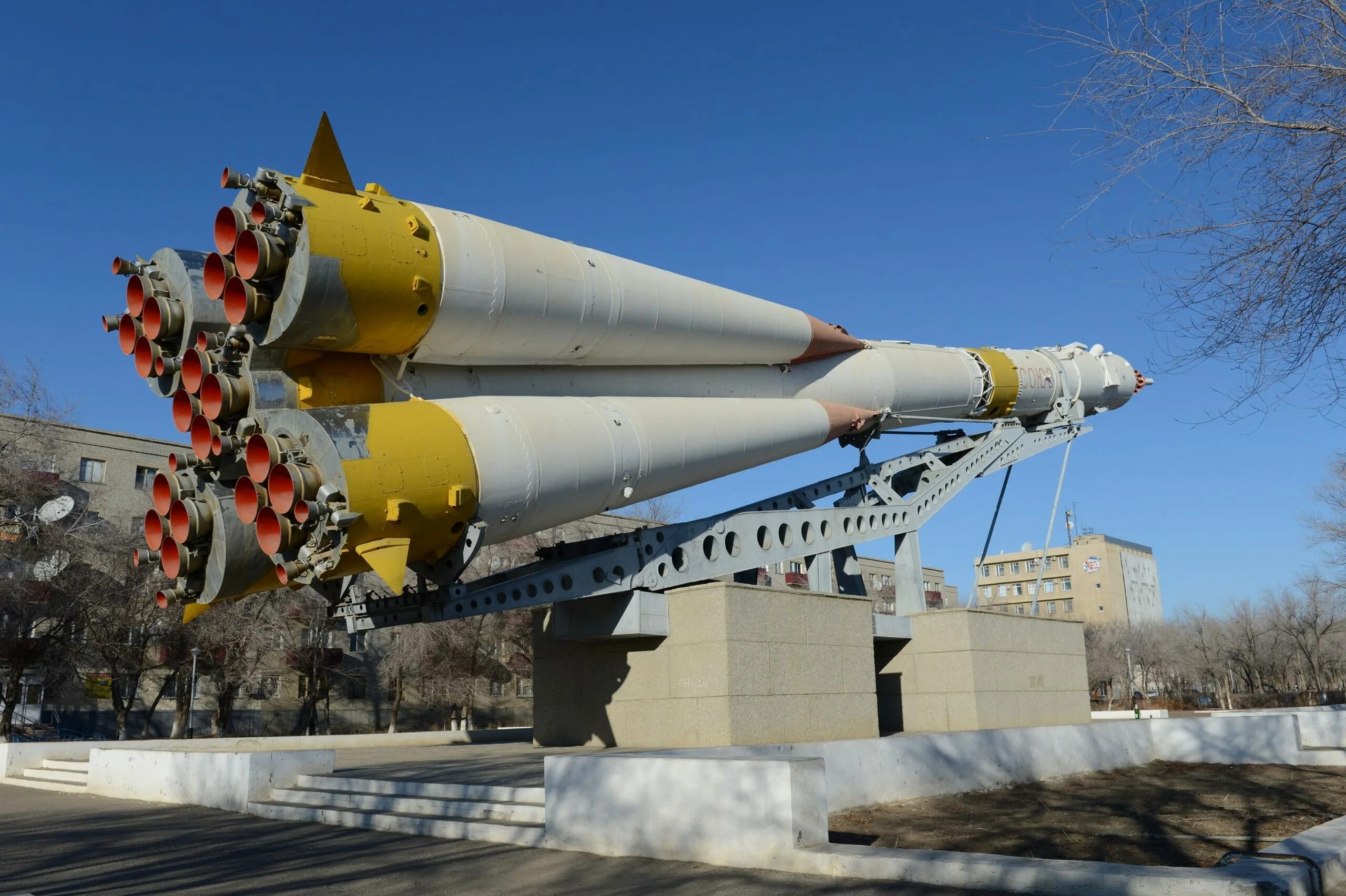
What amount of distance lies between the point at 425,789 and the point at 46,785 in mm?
8003

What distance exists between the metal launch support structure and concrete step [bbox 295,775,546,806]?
78.0 inches

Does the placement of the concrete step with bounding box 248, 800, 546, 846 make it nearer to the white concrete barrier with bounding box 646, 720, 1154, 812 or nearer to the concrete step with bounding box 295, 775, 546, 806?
the concrete step with bounding box 295, 775, 546, 806

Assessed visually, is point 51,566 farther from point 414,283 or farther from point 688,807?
point 688,807

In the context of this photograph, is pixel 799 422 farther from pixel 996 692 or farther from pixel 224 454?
pixel 224 454

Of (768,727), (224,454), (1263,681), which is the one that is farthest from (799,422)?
(1263,681)

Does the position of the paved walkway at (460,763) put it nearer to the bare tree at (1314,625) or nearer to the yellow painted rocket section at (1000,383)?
the yellow painted rocket section at (1000,383)

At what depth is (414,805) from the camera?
9.90 m

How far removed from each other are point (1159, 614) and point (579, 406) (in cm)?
9226

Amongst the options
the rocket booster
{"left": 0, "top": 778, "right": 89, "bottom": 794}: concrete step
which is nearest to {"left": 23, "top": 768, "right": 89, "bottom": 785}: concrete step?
{"left": 0, "top": 778, "right": 89, "bottom": 794}: concrete step

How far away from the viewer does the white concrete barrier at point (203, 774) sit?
36.9 feet

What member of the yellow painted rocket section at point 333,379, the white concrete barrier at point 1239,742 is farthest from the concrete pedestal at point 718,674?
the white concrete barrier at point 1239,742

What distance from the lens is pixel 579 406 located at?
11352 millimetres

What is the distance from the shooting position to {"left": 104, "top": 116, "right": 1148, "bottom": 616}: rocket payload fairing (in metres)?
8.93

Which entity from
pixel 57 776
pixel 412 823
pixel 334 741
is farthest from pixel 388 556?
pixel 334 741
